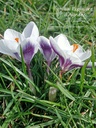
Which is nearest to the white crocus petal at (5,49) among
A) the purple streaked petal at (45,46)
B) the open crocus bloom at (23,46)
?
the open crocus bloom at (23,46)

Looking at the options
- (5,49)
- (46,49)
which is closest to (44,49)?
(46,49)

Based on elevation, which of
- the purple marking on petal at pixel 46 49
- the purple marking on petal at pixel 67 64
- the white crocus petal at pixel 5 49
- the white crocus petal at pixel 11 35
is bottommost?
the purple marking on petal at pixel 67 64

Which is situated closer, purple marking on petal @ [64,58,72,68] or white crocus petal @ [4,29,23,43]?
purple marking on petal @ [64,58,72,68]

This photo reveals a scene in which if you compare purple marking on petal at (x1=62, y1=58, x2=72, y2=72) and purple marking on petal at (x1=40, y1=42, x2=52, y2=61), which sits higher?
purple marking on petal at (x1=40, y1=42, x2=52, y2=61)

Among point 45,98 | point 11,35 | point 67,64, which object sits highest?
point 11,35

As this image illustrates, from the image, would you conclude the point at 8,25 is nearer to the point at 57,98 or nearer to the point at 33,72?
the point at 33,72

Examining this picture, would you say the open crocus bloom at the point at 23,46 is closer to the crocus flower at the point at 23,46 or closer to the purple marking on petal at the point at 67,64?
the crocus flower at the point at 23,46

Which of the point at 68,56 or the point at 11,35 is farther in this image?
the point at 11,35

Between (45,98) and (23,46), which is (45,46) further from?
(45,98)

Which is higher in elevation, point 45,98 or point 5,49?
point 5,49

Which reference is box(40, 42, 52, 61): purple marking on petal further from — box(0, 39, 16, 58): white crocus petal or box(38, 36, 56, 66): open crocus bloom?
box(0, 39, 16, 58): white crocus petal

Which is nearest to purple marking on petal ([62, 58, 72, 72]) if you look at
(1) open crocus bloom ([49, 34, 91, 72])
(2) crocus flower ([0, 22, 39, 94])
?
(1) open crocus bloom ([49, 34, 91, 72])

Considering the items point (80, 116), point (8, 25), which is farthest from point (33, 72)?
point (8, 25)
